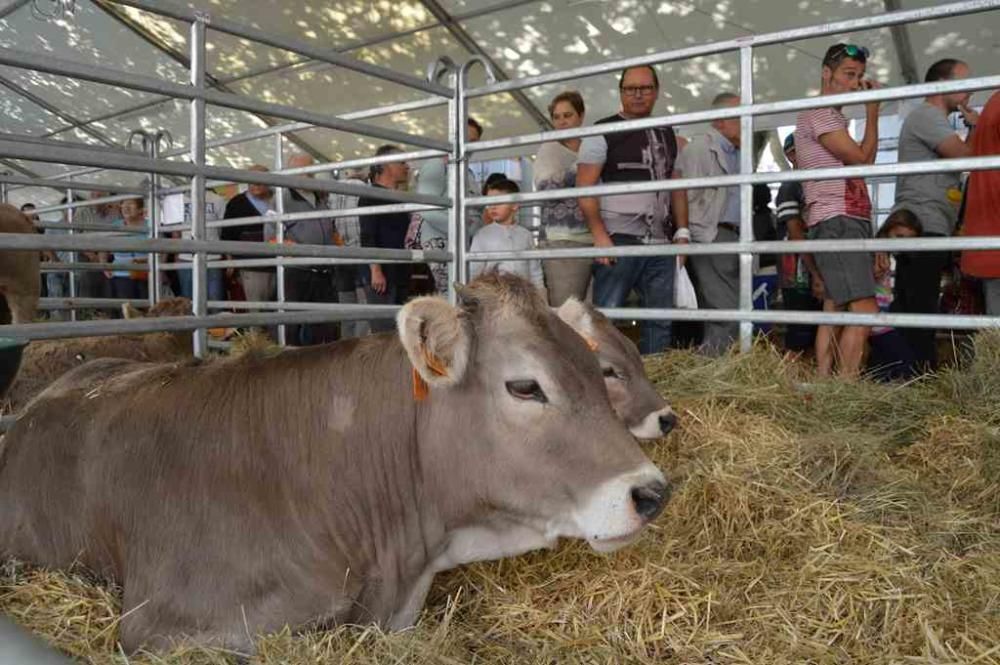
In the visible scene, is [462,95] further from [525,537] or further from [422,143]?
[525,537]

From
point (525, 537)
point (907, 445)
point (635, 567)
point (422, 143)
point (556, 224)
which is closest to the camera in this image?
point (525, 537)

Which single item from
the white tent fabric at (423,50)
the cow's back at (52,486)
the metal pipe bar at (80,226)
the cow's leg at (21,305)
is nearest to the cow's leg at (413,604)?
the cow's back at (52,486)

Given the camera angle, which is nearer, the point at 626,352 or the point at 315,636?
the point at 315,636

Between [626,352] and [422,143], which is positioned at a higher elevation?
[422,143]

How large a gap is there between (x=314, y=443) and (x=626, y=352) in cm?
183

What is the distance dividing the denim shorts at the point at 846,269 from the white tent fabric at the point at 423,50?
405 centimetres

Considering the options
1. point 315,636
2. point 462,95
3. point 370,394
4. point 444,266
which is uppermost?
point 462,95

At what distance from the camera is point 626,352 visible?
13.0 ft

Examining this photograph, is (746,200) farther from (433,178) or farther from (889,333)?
(433,178)

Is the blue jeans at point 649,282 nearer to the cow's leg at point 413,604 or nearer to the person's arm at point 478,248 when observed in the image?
the person's arm at point 478,248

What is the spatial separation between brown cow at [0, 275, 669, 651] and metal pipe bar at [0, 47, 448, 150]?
138 cm

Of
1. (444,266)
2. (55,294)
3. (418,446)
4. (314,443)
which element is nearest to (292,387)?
A: (314,443)

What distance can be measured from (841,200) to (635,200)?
1.35 m

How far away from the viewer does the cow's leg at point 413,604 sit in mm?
2580
